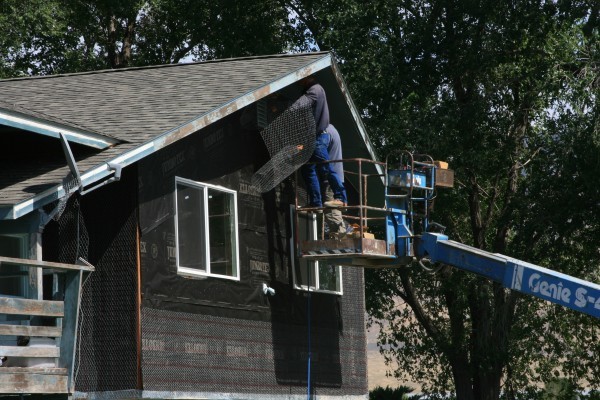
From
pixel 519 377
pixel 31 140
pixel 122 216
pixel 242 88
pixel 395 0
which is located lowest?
pixel 519 377

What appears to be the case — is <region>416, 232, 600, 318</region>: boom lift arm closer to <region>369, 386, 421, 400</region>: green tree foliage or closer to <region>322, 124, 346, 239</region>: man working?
<region>322, 124, 346, 239</region>: man working

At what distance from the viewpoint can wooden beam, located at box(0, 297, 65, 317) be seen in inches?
506

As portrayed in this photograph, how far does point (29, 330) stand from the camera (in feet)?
43.1

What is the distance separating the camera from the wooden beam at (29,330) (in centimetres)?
1288

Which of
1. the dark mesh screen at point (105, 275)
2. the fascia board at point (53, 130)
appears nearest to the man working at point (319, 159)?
the dark mesh screen at point (105, 275)

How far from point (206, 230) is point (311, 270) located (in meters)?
3.70

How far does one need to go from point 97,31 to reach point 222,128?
2409 cm

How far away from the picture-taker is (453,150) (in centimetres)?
3067

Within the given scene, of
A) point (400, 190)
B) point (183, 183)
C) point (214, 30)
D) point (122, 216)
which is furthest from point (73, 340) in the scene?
point (214, 30)

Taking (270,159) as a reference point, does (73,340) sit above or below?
below

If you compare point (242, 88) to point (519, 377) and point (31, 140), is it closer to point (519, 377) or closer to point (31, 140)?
point (31, 140)

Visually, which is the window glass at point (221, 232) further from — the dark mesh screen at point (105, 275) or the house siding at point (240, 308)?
the dark mesh screen at point (105, 275)

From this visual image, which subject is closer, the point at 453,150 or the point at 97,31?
the point at 453,150

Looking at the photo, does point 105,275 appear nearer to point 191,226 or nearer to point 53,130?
point 191,226
